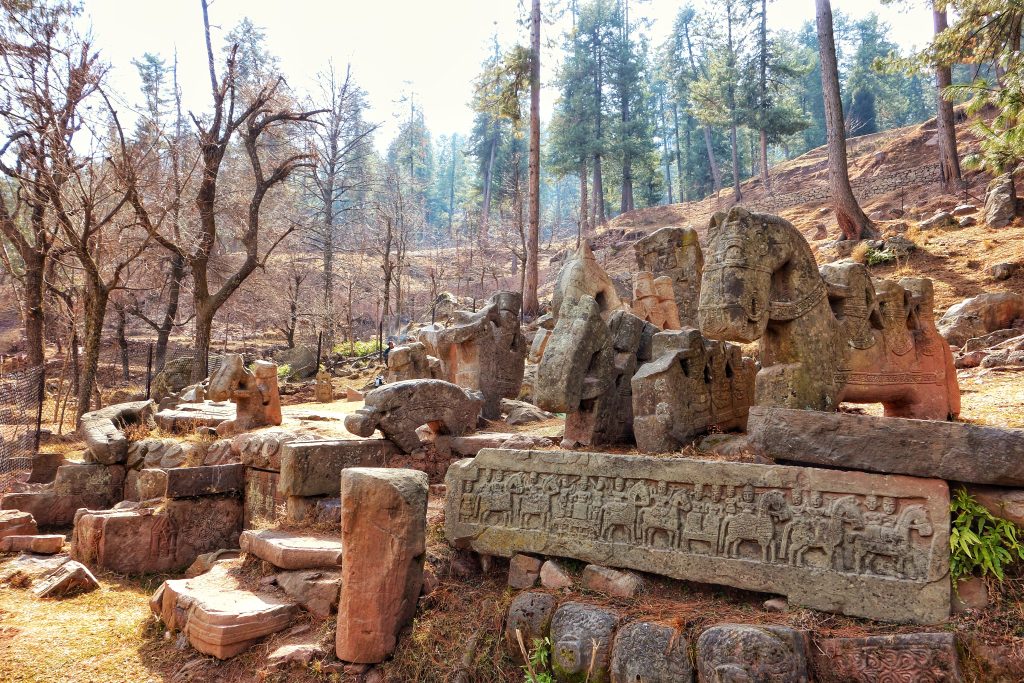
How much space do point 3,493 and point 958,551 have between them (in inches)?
459

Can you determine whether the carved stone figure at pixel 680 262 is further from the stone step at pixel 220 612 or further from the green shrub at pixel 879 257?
the green shrub at pixel 879 257

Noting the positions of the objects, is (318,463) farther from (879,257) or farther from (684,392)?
(879,257)

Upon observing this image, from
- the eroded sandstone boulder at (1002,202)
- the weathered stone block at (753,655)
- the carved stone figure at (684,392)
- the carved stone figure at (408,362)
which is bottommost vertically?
the weathered stone block at (753,655)

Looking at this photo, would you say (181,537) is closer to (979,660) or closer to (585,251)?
(585,251)

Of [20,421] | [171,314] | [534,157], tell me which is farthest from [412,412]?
[171,314]

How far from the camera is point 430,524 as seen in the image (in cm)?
571

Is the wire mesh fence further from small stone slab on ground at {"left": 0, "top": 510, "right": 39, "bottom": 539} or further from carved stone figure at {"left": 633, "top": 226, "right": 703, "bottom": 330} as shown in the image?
carved stone figure at {"left": 633, "top": 226, "right": 703, "bottom": 330}

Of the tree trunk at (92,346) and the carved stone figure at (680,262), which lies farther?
the tree trunk at (92,346)

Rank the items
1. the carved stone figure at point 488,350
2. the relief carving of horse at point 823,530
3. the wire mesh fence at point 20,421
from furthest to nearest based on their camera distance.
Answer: the wire mesh fence at point 20,421 < the carved stone figure at point 488,350 < the relief carving of horse at point 823,530

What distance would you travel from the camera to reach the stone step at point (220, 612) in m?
4.89

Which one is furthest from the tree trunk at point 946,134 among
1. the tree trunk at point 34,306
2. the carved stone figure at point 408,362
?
the tree trunk at point 34,306

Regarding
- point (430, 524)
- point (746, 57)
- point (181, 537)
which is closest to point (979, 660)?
point (430, 524)

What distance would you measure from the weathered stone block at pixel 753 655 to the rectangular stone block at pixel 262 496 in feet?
17.1

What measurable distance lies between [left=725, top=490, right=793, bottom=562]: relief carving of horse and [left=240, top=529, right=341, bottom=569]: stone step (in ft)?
10.8
